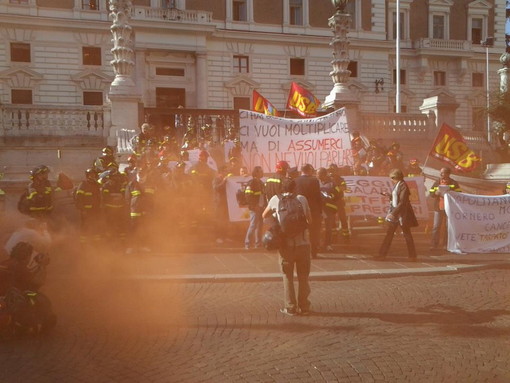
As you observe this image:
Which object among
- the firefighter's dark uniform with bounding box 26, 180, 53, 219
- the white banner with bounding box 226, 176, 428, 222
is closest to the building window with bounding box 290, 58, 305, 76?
the white banner with bounding box 226, 176, 428, 222

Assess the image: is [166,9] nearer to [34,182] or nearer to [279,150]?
[279,150]

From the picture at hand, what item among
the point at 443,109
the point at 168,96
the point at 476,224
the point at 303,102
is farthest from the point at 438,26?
the point at 476,224

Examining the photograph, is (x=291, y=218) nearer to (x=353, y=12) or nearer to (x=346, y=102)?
(x=346, y=102)

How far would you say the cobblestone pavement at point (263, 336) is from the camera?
525cm

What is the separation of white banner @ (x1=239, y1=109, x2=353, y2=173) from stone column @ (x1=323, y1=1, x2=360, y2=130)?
A: 6619mm

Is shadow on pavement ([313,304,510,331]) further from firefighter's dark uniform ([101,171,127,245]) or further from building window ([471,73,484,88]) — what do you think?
building window ([471,73,484,88])

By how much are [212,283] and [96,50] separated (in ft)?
99.4

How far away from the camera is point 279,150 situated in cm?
1348

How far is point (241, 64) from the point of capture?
131 feet

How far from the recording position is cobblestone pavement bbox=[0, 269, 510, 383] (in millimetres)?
5246

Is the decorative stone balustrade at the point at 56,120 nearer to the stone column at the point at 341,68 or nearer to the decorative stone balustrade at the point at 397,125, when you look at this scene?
the stone column at the point at 341,68

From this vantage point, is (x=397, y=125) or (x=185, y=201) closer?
(x=185, y=201)

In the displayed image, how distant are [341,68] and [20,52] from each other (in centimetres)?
2268

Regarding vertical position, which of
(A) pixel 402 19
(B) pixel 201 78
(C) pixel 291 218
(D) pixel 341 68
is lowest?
(C) pixel 291 218
